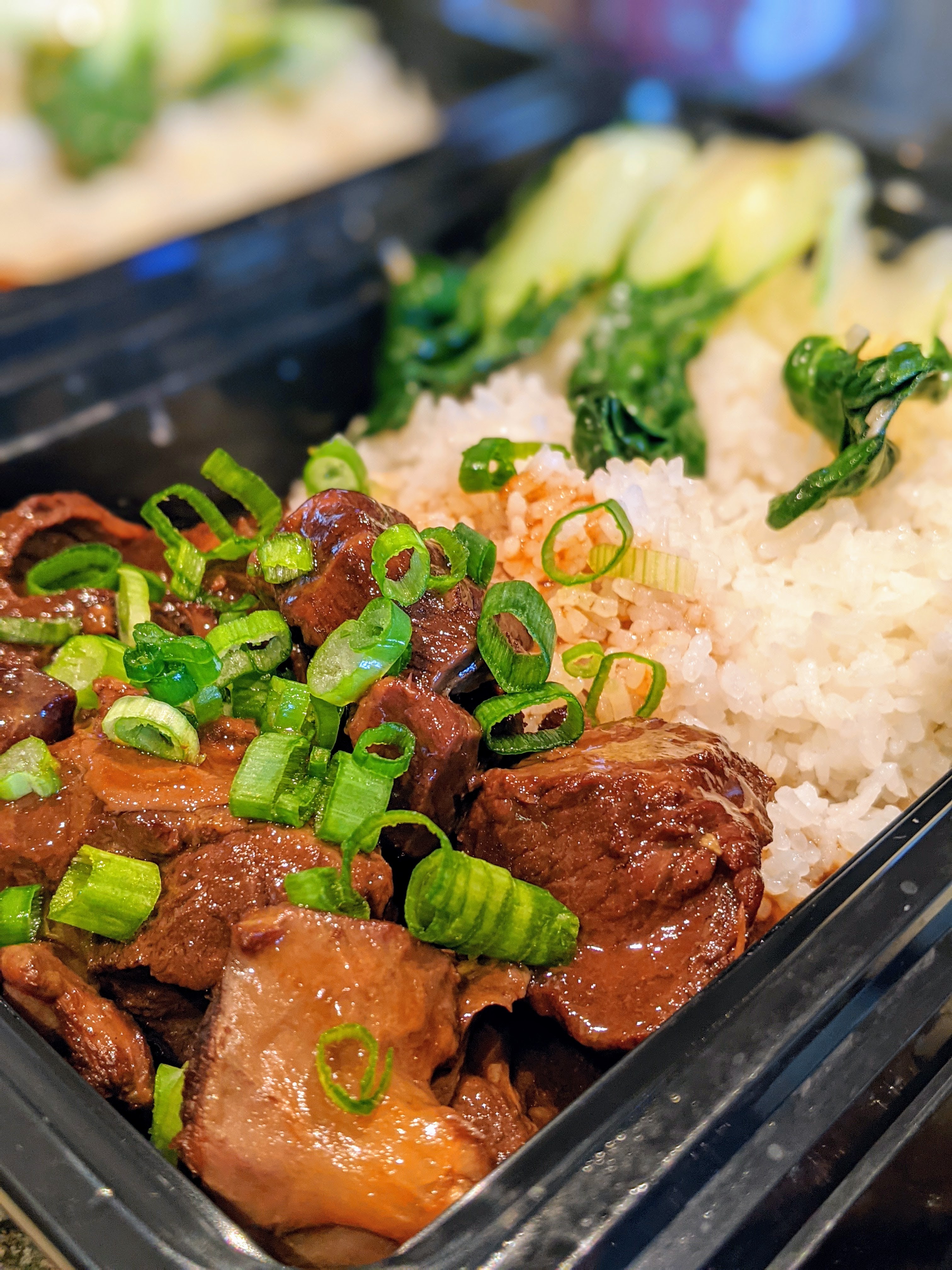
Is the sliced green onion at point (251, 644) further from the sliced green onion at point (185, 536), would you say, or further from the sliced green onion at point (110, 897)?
the sliced green onion at point (110, 897)

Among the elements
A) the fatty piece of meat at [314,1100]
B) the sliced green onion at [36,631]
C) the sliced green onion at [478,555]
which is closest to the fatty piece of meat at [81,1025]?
the fatty piece of meat at [314,1100]

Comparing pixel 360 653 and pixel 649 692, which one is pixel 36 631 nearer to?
pixel 360 653

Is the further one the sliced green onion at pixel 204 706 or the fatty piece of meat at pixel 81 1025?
the sliced green onion at pixel 204 706

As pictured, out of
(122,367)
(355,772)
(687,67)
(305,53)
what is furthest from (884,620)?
(305,53)

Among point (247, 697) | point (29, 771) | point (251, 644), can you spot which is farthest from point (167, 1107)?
point (251, 644)

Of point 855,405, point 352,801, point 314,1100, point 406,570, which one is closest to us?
point 314,1100
